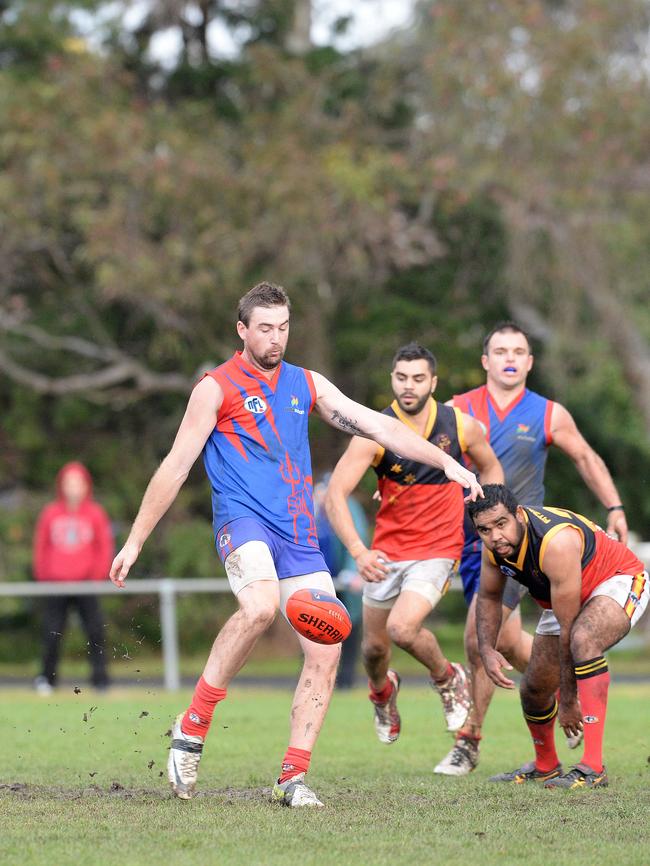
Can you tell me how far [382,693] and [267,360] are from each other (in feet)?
9.68

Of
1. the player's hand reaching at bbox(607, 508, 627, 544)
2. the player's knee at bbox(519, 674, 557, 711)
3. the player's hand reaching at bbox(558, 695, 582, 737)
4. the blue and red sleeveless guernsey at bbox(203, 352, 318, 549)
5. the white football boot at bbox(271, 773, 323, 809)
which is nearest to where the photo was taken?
the white football boot at bbox(271, 773, 323, 809)

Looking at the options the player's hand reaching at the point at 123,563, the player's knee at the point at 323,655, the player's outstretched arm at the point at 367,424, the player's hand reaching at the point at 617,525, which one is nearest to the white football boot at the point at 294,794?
the player's knee at the point at 323,655

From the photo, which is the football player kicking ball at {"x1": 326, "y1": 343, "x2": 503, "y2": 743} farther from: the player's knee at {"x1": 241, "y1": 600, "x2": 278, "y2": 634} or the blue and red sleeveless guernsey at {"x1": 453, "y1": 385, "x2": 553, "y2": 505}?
the player's knee at {"x1": 241, "y1": 600, "x2": 278, "y2": 634}

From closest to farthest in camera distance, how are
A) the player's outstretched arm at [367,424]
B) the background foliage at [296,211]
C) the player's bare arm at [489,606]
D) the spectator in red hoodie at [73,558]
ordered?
the player's outstretched arm at [367,424] → the player's bare arm at [489,606] → the spectator in red hoodie at [73,558] → the background foliage at [296,211]

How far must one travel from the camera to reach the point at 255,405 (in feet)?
23.9

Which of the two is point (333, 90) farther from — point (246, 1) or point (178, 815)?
point (178, 815)

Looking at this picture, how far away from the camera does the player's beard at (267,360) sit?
287 inches

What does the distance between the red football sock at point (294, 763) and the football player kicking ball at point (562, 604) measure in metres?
1.15

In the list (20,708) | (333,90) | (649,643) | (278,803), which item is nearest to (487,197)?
(333,90)

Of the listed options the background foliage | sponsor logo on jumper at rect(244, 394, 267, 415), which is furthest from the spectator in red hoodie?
sponsor logo on jumper at rect(244, 394, 267, 415)

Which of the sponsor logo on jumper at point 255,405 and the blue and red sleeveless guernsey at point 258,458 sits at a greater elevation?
the sponsor logo on jumper at point 255,405

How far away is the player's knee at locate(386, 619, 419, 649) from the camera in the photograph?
866 cm

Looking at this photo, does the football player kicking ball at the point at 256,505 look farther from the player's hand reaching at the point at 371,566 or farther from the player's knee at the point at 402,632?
the player's knee at the point at 402,632

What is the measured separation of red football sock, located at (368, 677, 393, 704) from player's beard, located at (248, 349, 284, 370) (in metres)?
2.81
